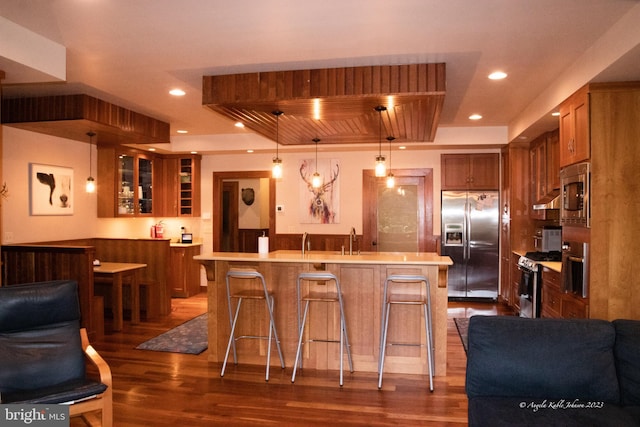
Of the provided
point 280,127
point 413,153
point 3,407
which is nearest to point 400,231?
point 413,153

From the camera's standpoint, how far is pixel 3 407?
2291 mm

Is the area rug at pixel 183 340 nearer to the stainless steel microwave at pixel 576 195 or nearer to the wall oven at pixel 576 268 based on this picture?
the wall oven at pixel 576 268

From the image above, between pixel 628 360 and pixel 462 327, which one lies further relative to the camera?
pixel 462 327

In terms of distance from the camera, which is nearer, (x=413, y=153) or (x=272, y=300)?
(x=272, y=300)

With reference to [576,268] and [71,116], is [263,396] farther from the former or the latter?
[71,116]

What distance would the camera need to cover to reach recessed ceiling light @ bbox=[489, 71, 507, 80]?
385 cm

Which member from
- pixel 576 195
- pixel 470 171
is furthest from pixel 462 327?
pixel 470 171

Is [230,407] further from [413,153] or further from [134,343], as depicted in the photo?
[413,153]

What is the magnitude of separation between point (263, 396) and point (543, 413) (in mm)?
2061

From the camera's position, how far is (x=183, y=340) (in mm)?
4770

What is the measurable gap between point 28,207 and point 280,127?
3263 mm

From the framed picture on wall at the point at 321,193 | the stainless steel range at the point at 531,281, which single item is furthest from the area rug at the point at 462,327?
the framed picture on wall at the point at 321,193

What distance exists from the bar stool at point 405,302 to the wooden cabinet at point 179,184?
185 inches

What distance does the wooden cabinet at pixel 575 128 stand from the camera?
→ 343 cm
